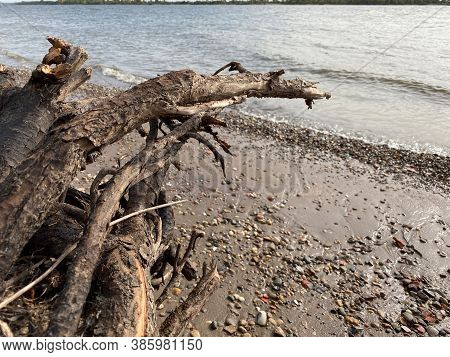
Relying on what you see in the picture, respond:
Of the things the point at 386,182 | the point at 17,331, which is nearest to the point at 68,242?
the point at 17,331

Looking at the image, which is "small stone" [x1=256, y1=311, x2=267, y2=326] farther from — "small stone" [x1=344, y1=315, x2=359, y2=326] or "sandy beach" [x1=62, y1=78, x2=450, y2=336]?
"small stone" [x1=344, y1=315, x2=359, y2=326]

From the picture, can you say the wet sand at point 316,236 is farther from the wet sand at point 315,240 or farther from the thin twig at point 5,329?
the thin twig at point 5,329

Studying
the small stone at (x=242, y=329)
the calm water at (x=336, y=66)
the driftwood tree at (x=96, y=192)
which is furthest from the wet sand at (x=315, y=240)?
the calm water at (x=336, y=66)

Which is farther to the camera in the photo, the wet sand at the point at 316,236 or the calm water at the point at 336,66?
the calm water at the point at 336,66

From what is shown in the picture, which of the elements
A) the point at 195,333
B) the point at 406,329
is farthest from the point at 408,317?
the point at 195,333

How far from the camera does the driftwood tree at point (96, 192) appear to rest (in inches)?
78.7

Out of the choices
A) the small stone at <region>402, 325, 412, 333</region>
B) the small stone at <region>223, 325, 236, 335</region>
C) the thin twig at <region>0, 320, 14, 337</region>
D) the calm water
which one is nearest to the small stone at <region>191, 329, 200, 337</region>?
the small stone at <region>223, 325, 236, 335</region>

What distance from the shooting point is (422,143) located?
8.95m

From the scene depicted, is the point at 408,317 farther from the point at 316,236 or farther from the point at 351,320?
the point at 316,236

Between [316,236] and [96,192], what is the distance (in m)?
3.48

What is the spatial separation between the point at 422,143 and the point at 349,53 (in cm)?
1199

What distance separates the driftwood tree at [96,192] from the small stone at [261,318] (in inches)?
37.7

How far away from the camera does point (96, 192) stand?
262 cm

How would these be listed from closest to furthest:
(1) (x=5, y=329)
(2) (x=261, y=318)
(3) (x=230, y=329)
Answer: (1) (x=5, y=329) → (3) (x=230, y=329) → (2) (x=261, y=318)
